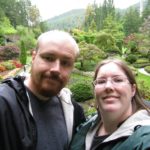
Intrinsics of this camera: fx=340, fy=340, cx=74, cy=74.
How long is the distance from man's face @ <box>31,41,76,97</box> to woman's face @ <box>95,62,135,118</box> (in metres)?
0.35

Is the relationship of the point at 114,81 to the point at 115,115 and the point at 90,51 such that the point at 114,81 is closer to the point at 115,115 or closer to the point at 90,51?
the point at 115,115

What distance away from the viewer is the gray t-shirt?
10.7 feet

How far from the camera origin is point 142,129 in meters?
2.71

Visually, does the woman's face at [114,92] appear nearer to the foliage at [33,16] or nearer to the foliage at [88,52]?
the foliage at [88,52]

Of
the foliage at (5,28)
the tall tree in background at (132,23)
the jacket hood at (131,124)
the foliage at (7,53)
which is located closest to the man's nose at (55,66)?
the jacket hood at (131,124)

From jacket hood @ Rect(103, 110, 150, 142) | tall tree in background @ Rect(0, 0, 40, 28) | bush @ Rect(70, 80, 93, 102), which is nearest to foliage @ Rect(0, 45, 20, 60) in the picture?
bush @ Rect(70, 80, 93, 102)

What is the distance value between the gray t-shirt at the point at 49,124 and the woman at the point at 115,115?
15 centimetres

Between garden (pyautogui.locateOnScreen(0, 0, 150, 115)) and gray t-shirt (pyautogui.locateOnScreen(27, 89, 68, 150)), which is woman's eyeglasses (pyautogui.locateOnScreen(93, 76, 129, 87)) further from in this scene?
garden (pyautogui.locateOnScreen(0, 0, 150, 115))

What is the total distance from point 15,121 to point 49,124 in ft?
1.81

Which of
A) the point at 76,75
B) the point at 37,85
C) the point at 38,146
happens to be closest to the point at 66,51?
the point at 37,85

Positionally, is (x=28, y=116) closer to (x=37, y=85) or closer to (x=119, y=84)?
(x=37, y=85)

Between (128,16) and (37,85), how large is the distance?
6836 centimetres

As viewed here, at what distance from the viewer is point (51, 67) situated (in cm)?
327

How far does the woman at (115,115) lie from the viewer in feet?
9.29
